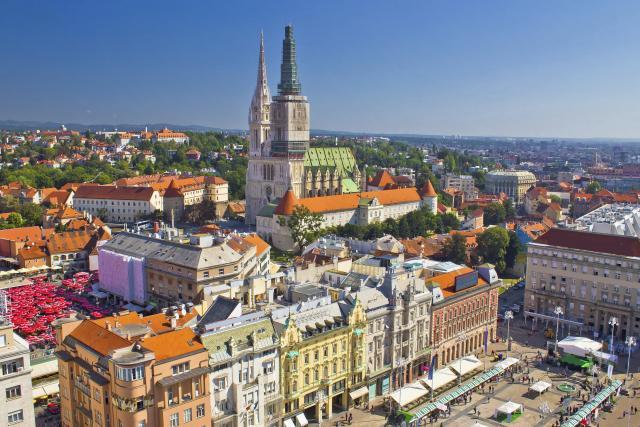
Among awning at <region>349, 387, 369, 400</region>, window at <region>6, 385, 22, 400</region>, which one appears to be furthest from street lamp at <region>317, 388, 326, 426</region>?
window at <region>6, 385, 22, 400</region>

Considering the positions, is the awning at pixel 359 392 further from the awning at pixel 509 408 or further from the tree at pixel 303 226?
the tree at pixel 303 226

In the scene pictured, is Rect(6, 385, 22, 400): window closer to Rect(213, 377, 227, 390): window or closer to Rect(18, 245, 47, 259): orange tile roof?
Rect(213, 377, 227, 390): window

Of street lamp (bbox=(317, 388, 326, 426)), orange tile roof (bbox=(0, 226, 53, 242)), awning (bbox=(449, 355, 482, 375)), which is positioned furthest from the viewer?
orange tile roof (bbox=(0, 226, 53, 242))

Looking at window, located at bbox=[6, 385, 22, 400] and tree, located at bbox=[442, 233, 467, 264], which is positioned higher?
window, located at bbox=[6, 385, 22, 400]

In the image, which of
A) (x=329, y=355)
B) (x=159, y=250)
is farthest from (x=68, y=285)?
(x=329, y=355)

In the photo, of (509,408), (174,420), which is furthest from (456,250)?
(174,420)

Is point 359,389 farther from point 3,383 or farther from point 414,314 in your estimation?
point 3,383

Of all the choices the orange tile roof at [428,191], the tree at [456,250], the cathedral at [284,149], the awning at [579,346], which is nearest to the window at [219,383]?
the awning at [579,346]
